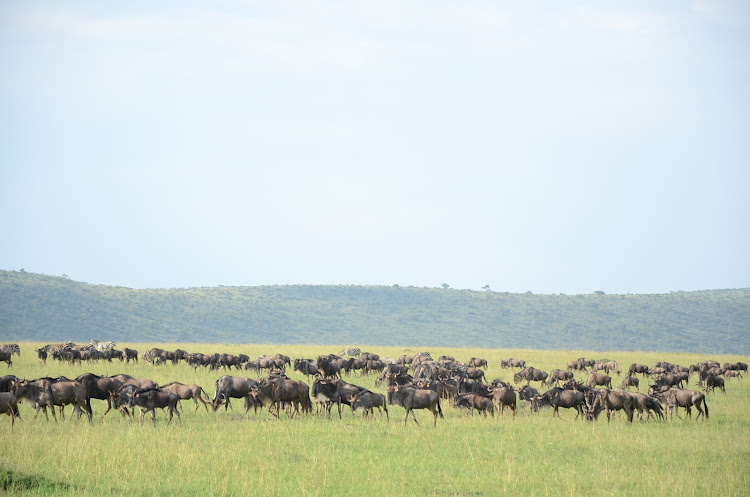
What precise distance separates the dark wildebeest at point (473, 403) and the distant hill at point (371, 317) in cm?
8933

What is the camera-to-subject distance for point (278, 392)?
23953mm

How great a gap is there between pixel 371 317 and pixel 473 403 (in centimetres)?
11797

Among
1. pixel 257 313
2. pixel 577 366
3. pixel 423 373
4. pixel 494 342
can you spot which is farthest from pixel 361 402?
pixel 257 313

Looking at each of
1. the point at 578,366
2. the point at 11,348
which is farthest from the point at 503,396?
the point at 11,348

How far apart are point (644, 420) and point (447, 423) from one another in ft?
23.5

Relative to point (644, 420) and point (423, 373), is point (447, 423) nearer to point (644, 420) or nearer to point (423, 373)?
point (644, 420)

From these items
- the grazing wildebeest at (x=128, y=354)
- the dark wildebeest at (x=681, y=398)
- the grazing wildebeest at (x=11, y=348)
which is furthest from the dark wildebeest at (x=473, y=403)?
the grazing wildebeest at (x=11, y=348)

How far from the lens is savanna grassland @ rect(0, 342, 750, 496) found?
47.8ft

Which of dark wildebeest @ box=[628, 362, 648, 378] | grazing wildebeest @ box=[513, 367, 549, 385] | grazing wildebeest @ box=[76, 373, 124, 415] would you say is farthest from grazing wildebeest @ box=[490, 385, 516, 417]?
dark wildebeest @ box=[628, 362, 648, 378]

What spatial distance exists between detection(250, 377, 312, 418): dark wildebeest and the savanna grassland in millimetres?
572

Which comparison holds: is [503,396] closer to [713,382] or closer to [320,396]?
[320,396]

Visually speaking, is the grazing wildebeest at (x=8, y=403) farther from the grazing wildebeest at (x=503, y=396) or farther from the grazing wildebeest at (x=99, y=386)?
the grazing wildebeest at (x=503, y=396)

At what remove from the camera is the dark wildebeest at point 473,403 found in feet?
81.1

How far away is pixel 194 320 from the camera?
422 feet
